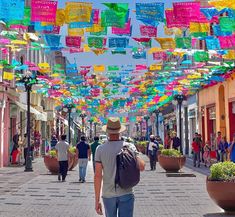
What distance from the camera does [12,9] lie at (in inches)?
699

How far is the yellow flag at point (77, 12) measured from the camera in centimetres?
1861

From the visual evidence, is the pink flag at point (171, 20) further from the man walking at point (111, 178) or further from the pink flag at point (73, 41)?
the man walking at point (111, 178)

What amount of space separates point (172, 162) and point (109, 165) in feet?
58.4

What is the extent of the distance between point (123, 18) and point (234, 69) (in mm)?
11675

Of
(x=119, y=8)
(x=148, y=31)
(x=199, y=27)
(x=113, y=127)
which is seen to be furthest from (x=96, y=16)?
(x=113, y=127)

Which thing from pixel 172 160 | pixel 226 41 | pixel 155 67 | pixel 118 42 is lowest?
pixel 172 160

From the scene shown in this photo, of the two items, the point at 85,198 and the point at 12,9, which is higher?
the point at 12,9

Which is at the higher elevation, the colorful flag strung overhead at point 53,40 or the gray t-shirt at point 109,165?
the colorful flag strung overhead at point 53,40

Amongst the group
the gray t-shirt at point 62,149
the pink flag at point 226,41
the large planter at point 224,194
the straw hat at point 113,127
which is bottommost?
the large planter at point 224,194

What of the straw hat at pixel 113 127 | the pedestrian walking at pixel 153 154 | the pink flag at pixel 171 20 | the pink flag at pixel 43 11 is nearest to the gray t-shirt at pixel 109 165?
the straw hat at pixel 113 127

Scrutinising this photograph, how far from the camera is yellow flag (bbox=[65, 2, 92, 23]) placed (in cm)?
1861

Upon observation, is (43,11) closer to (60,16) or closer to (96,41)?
(60,16)

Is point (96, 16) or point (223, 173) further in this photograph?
point (96, 16)

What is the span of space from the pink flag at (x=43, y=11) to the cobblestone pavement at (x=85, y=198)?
5.63 m
